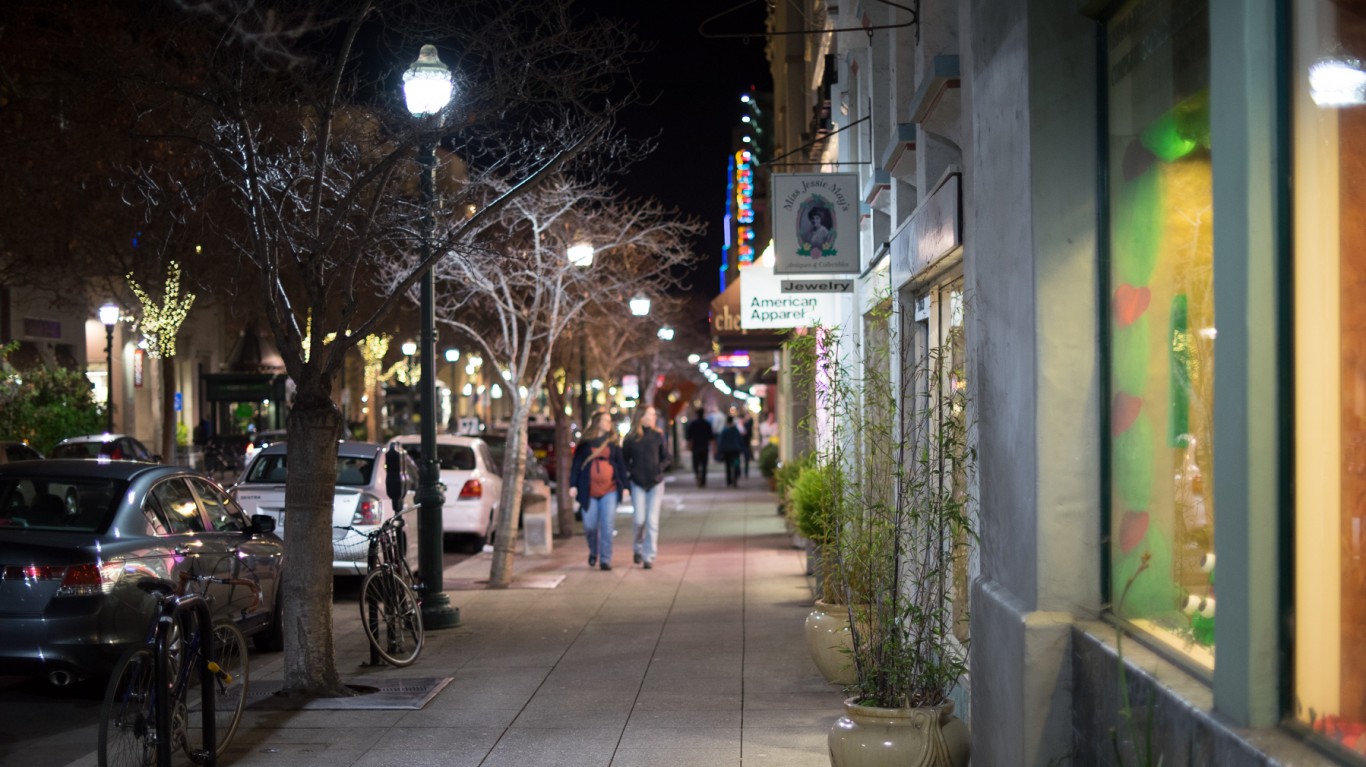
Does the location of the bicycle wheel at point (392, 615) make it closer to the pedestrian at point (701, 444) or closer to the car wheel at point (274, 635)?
the car wheel at point (274, 635)

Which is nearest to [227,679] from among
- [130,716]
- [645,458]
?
[130,716]

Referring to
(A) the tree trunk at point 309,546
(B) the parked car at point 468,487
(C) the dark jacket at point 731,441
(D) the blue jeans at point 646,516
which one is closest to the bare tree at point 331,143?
(A) the tree trunk at point 309,546

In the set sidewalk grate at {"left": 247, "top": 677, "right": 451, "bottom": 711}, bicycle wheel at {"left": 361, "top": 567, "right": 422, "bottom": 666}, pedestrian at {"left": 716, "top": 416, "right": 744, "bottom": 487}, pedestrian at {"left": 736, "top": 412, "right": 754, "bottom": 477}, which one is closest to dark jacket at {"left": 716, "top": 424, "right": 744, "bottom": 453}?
pedestrian at {"left": 716, "top": 416, "right": 744, "bottom": 487}

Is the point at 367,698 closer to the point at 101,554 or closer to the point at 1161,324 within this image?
the point at 101,554

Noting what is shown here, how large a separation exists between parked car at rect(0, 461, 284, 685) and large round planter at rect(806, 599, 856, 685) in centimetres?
375

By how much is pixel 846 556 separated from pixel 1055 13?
324 cm

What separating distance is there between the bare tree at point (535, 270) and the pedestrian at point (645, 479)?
1.39 m

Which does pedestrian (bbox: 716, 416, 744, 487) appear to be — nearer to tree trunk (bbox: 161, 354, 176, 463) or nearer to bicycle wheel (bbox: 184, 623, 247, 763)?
tree trunk (bbox: 161, 354, 176, 463)

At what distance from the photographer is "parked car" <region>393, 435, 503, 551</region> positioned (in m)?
20.4

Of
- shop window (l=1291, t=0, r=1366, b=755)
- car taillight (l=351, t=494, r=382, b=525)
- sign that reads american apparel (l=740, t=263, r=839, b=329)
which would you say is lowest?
car taillight (l=351, t=494, r=382, b=525)

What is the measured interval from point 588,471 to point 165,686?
36.9 ft

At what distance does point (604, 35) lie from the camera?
35.2ft

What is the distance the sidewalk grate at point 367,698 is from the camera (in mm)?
9367

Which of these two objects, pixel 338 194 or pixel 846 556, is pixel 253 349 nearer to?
pixel 338 194
